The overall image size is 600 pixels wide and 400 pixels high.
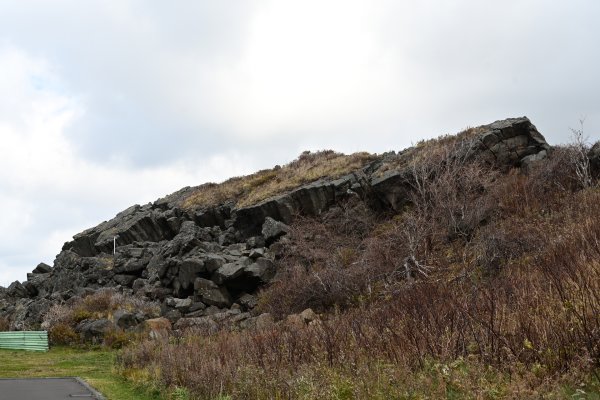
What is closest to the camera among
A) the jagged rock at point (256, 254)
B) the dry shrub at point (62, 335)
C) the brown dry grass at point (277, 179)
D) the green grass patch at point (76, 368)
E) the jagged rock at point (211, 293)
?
the green grass patch at point (76, 368)

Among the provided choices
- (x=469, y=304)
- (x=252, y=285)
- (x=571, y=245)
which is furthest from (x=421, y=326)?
(x=252, y=285)

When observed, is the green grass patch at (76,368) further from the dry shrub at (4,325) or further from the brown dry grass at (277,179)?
the brown dry grass at (277,179)

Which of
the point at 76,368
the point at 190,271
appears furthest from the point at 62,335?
the point at 76,368

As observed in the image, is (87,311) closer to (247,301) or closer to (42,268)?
(247,301)

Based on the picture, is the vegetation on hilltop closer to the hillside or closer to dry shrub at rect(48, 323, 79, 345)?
the hillside

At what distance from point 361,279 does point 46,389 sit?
14.4 metres

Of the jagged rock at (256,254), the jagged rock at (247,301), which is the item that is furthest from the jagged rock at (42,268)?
the jagged rock at (247,301)

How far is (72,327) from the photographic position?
2892 cm

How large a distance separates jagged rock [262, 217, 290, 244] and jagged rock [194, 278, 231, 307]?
17.6ft

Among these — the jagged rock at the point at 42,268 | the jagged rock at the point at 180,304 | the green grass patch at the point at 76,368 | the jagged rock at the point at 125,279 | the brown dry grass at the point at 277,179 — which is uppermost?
the brown dry grass at the point at 277,179

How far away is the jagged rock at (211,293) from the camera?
29405mm

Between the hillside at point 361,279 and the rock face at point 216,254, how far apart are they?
13 cm

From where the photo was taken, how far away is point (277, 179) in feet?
144

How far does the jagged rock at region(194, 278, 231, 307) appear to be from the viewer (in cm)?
2940
